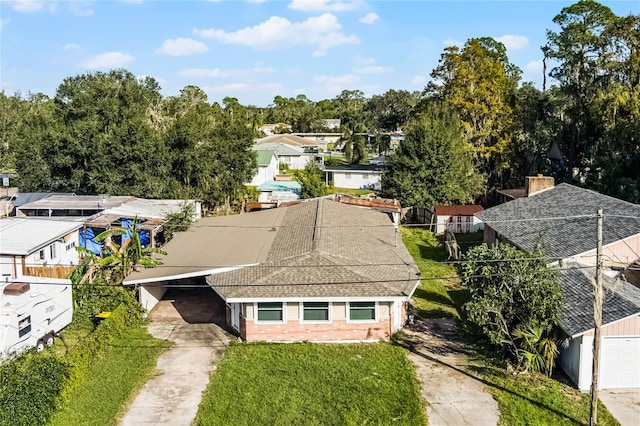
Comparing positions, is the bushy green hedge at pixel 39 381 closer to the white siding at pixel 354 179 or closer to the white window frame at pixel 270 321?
the white window frame at pixel 270 321

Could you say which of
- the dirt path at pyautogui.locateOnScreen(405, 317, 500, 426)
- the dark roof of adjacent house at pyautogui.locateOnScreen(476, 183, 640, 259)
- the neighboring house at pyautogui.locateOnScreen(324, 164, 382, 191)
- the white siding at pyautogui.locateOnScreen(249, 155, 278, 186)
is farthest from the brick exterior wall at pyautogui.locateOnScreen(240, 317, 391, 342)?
the neighboring house at pyautogui.locateOnScreen(324, 164, 382, 191)

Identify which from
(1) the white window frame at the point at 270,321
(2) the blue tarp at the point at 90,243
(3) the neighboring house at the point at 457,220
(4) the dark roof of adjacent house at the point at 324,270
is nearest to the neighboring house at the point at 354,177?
(3) the neighboring house at the point at 457,220

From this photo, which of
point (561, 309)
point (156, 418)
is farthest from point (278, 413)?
point (561, 309)

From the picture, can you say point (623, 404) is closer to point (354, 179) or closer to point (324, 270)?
point (324, 270)

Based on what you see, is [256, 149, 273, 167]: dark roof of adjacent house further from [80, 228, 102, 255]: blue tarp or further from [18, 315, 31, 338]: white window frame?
[18, 315, 31, 338]: white window frame

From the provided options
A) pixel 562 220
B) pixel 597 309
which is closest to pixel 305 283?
pixel 597 309

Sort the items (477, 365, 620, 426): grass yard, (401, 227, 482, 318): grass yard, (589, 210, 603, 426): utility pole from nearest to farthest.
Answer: (589, 210, 603, 426): utility pole → (477, 365, 620, 426): grass yard → (401, 227, 482, 318): grass yard

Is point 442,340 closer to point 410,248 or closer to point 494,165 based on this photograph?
point 410,248
